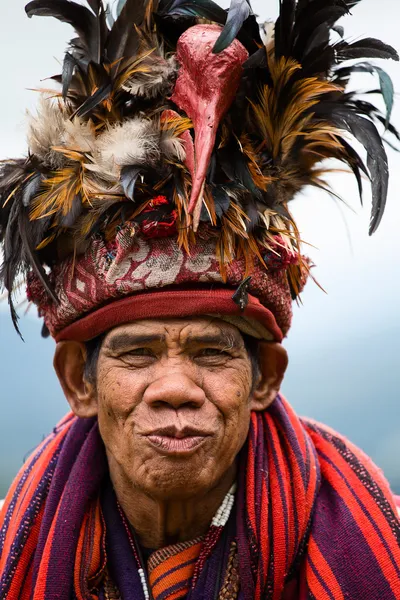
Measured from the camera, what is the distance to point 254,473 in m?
2.85

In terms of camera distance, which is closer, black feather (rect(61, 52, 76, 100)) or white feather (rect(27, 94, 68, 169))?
black feather (rect(61, 52, 76, 100))

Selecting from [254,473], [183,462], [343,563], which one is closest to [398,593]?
[343,563]

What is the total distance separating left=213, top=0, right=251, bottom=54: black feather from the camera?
236 cm

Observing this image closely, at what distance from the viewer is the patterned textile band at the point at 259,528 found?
263 cm

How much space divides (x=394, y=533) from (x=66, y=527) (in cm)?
115

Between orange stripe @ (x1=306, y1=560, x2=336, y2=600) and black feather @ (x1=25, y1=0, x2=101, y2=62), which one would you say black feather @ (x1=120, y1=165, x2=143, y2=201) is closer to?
black feather @ (x1=25, y1=0, x2=101, y2=62)

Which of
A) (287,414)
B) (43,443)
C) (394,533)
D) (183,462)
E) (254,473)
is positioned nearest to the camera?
(183,462)

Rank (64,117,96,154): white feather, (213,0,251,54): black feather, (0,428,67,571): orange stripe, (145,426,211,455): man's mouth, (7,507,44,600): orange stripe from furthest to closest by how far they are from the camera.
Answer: (0,428,67,571): orange stripe
(7,507,44,600): orange stripe
(64,117,96,154): white feather
(145,426,211,455): man's mouth
(213,0,251,54): black feather

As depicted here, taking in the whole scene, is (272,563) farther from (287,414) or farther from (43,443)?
(43,443)

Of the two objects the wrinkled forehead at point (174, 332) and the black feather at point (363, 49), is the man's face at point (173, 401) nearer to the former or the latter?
the wrinkled forehead at point (174, 332)

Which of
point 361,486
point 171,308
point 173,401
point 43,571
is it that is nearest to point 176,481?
point 173,401

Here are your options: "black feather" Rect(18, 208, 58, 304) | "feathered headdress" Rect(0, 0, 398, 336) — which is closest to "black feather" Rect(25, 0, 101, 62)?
"feathered headdress" Rect(0, 0, 398, 336)

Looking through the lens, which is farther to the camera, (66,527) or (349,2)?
(66,527)

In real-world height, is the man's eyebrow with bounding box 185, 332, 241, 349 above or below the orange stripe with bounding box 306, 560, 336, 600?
above
